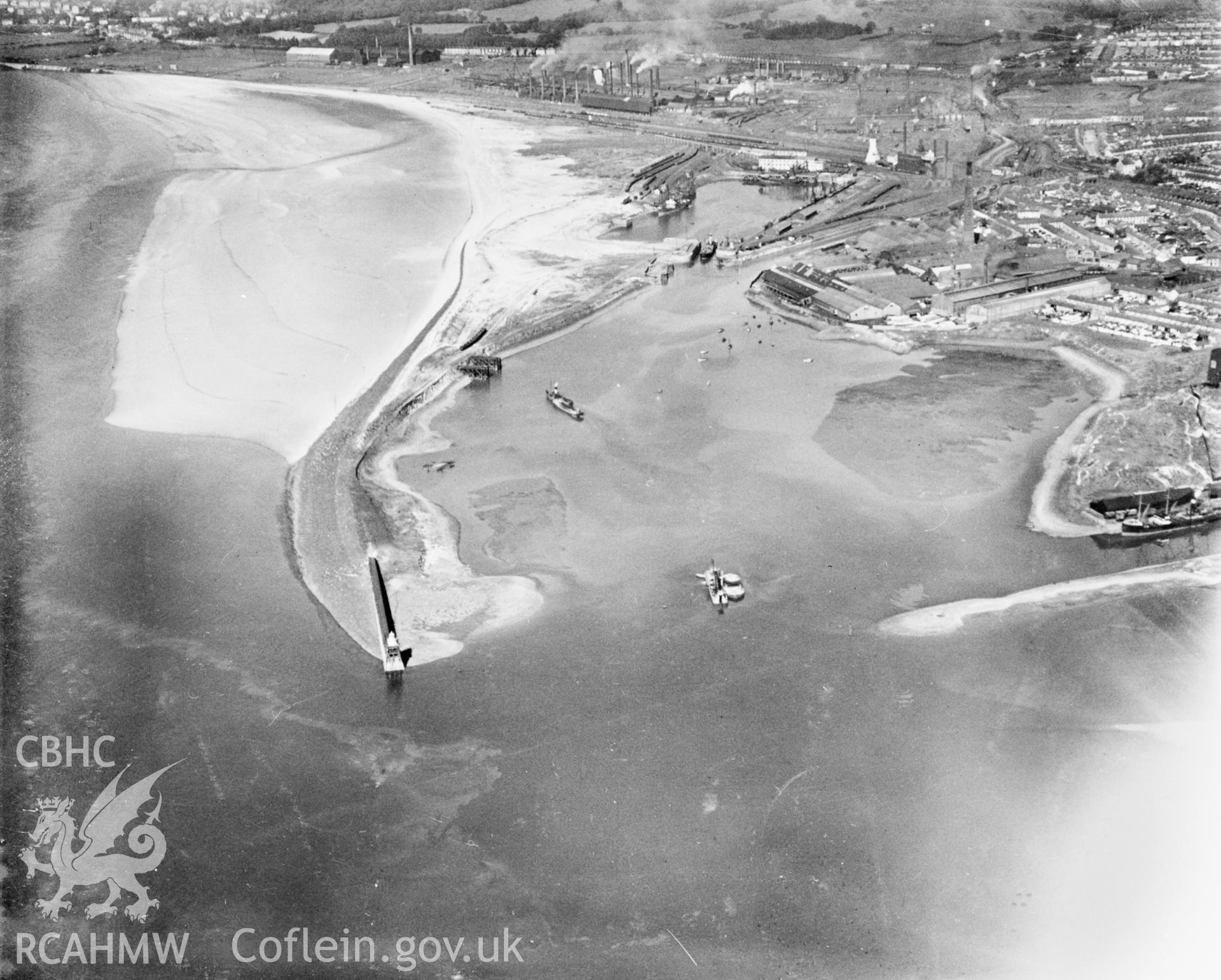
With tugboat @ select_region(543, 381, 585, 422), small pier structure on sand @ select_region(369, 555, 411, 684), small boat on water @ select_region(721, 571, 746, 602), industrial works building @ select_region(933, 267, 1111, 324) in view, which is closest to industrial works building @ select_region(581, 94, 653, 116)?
industrial works building @ select_region(933, 267, 1111, 324)

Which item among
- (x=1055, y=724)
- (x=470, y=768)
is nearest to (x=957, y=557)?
(x=1055, y=724)

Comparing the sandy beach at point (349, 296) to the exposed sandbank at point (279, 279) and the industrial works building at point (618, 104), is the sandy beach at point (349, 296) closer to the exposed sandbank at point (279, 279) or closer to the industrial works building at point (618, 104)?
the exposed sandbank at point (279, 279)

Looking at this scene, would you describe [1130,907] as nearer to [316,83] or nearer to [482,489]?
[482,489]

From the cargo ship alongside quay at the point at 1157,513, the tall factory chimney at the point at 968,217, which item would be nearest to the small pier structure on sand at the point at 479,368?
the cargo ship alongside quay at the point at 1157,513

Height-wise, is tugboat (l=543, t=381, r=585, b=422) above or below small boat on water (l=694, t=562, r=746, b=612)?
below

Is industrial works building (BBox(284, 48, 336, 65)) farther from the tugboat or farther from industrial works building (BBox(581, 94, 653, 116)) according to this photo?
the tugboat

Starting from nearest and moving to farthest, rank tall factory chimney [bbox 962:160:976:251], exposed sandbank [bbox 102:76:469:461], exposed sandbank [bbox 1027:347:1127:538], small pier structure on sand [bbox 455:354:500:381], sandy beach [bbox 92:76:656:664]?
sandy beach [bbox 92:76:656:664] < exposed sandbank [bbox 1027:347:1127:538] < exposed sandbank [bbox 102:76:469:461] < small pier structure on sand [bbox 455:354:500:381] < tall factory chimney [bbox 962:160:976:251]
